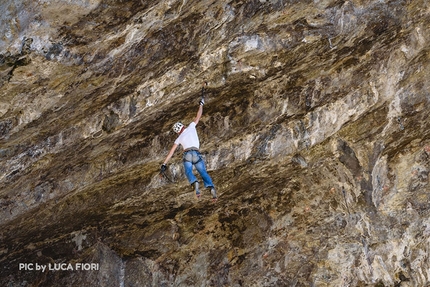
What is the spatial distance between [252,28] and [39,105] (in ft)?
19.3

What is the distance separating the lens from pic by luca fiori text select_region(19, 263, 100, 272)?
16350 millimetres

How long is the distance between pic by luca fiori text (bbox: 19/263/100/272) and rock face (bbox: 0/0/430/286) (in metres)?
0.09

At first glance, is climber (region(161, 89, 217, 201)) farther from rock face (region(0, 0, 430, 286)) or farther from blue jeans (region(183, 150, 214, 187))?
rock face (region(0, 0, 430, 286))

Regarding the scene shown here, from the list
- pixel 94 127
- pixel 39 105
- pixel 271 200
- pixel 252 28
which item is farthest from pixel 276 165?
pixel 39 105

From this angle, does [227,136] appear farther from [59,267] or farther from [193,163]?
[59,267]

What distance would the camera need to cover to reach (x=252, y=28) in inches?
496

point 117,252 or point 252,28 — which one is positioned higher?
point 252,28

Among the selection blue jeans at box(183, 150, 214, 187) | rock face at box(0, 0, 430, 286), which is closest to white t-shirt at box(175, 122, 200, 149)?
blue jeans at box(183, 150, 214, 187)

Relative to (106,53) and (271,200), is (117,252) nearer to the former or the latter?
(271,200)

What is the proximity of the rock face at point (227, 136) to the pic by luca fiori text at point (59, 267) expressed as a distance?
9 cm

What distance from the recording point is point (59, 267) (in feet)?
54.9

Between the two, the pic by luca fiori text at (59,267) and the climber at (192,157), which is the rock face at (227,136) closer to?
the pic by luca fiori text at (59,267)

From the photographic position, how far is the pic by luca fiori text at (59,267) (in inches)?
644

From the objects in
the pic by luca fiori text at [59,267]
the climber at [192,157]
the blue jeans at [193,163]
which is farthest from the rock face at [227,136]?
the blue jeans at [193,163]
